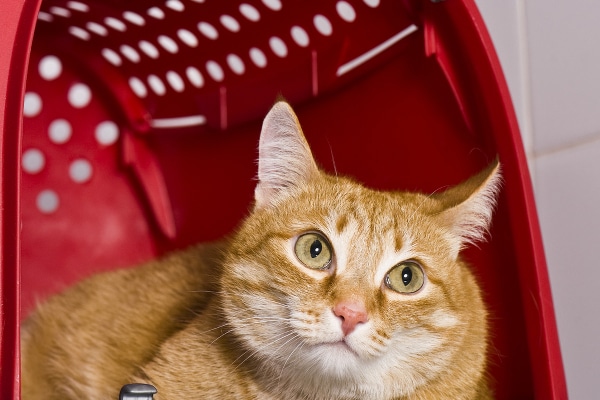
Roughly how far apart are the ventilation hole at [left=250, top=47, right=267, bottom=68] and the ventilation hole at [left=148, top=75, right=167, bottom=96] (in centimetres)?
29

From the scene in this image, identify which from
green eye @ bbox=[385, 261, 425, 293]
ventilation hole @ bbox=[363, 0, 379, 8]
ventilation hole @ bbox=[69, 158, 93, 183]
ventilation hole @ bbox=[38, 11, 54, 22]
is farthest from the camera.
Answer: ventilation hole @ bbox=[69, 158, 93, 183]

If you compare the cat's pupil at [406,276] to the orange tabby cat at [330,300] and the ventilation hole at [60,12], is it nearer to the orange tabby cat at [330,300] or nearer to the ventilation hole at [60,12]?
the orange tabby cat at [330,300]

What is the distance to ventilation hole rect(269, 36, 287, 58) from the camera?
147cm

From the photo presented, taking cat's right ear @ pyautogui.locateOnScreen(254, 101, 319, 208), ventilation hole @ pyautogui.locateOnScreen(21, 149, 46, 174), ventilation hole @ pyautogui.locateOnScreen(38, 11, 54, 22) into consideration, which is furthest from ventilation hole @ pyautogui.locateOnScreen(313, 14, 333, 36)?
ventilation hole @ pyautogui.locateOnScreen(21, 149, 46, 174)

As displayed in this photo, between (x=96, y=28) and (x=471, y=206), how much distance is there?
100 cm

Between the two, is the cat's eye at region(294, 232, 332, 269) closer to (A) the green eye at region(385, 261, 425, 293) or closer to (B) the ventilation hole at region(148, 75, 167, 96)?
(A) the green eye at region(385, 261, 425, 293)

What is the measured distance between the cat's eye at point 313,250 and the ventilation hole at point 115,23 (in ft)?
2.58

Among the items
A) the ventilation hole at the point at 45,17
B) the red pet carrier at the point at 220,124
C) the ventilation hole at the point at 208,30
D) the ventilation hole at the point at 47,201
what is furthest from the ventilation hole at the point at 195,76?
the ventilation hole at the point at 47,201

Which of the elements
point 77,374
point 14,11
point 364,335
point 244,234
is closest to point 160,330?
point 77,374

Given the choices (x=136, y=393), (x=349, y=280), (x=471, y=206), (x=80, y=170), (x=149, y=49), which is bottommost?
(x=136, y=393)

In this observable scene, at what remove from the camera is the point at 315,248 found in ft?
3.51

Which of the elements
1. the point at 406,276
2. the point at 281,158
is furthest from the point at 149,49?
the point at 406,276

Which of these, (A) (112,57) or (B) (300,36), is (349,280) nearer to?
(B) (300,36)

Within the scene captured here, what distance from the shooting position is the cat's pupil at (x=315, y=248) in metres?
1.06
